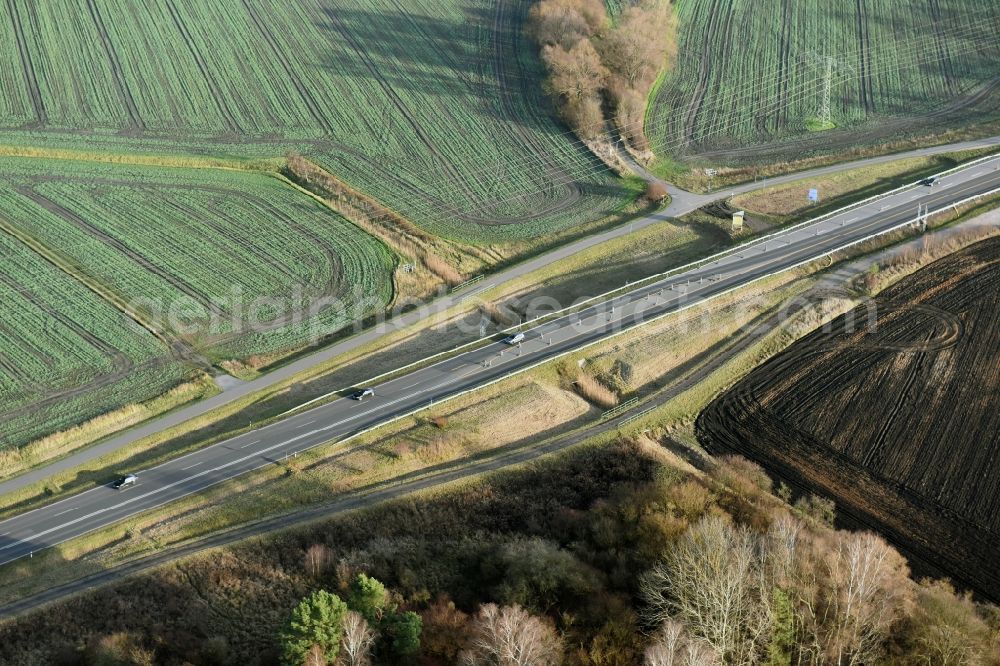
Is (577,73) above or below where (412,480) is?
above

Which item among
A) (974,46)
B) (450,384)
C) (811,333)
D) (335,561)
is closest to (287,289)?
(450,384)

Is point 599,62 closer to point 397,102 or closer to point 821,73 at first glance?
point 397,102

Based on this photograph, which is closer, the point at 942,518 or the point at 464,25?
the point at 942,518

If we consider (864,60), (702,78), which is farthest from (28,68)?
(864,60)

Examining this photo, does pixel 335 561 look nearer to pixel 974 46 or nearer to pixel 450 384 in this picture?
pixel 450 384

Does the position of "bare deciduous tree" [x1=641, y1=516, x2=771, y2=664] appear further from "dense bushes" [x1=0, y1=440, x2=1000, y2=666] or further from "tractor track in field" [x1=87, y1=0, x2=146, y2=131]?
"tractor track in field" [x1=87, y1=0, x2=146, y2=131]

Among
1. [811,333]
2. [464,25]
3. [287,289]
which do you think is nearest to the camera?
[811,333]
